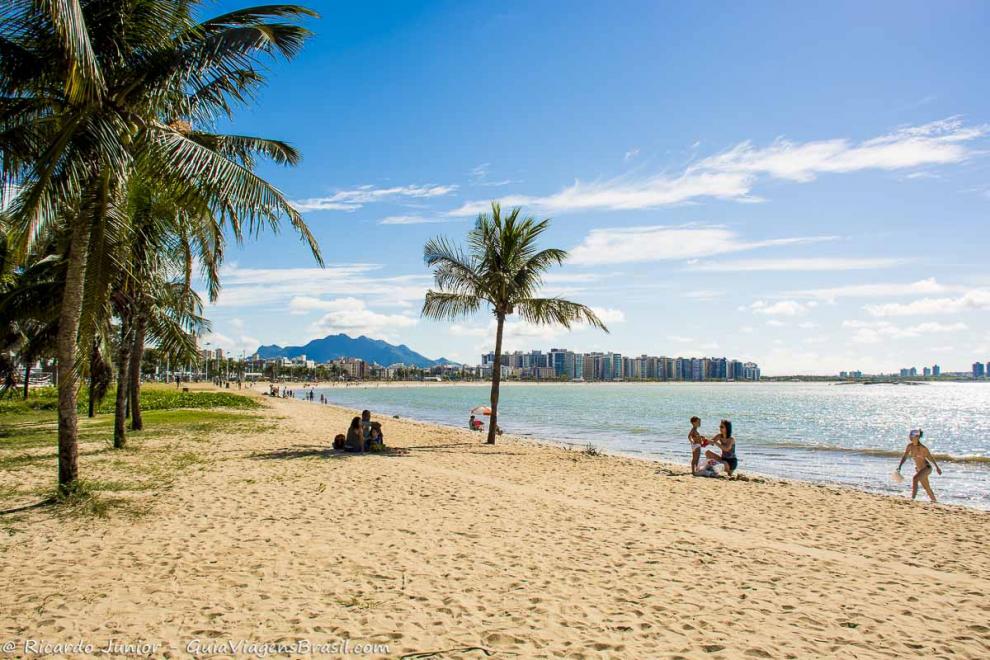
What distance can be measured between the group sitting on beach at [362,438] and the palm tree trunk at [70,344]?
6.78 m

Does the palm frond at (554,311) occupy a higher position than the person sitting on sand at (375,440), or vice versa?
the palm frond at (554,311)

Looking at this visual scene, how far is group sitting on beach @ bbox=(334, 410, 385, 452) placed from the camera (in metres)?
14.3

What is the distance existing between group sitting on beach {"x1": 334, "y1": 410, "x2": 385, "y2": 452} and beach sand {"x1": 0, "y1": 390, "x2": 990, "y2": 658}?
4653mm

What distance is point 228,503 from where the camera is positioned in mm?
8094

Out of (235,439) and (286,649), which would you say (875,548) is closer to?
(286,649)

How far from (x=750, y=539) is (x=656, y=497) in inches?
104

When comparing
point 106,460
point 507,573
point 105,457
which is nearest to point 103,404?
point 105,457

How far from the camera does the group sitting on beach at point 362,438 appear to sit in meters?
14.3

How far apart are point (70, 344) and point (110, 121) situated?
9.25 feet

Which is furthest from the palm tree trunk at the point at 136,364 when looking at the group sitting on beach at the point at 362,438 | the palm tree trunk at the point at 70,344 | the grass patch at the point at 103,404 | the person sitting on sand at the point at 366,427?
Result: the grass patch at the point at 103,404

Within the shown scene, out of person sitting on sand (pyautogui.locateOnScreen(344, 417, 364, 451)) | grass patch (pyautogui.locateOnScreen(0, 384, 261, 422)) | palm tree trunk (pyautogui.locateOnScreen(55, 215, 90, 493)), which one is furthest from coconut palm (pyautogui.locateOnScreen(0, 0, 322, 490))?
grass patch (pyautogui.locateOnScreen(0, 384, 261, 422))

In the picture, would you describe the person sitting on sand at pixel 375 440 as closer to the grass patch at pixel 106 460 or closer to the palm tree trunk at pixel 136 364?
the grass patch at pixel 106 460

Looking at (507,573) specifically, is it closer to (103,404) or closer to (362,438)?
(362,438)

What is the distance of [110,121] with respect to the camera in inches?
285
